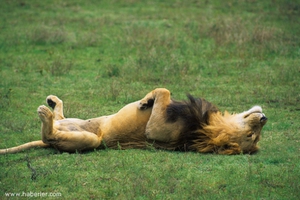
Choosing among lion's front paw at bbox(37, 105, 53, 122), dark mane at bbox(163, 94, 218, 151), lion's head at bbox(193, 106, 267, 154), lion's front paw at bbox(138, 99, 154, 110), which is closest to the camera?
lion's front paw at bbox(37, 105, 53, 122)

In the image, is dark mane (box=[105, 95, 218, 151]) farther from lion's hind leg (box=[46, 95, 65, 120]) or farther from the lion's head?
lion's hind leg (box=[46, 95, 65, 120])

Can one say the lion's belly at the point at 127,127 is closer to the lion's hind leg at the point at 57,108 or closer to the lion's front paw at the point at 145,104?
the lion's front paw at the point at 145,104

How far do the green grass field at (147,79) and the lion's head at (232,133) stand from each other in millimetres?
151

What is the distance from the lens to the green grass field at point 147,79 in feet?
17.4

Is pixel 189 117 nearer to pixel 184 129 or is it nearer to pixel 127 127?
pixel 184 129

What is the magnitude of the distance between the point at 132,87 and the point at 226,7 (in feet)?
26.1

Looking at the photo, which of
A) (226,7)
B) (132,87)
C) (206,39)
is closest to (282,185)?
(132,87)

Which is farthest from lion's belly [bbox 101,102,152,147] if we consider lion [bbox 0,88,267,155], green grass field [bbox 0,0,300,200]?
green grass field [bbox 0,0,300,200]

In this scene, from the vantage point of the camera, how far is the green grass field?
17.4 ft

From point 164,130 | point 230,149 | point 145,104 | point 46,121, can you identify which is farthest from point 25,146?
point 230,149

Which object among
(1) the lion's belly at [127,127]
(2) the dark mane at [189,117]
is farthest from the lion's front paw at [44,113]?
(2) the dark mane at [189,117]

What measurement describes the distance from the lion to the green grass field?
137 mm

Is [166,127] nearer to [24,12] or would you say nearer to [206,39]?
[206,39]

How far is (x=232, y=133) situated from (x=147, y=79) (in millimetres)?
3904
